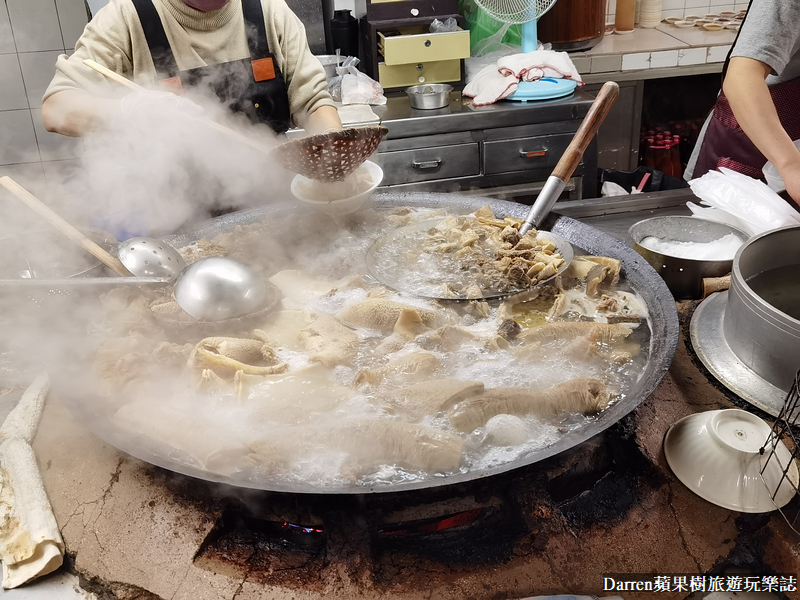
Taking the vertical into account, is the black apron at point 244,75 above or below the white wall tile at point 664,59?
above

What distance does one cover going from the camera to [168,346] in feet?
5.90

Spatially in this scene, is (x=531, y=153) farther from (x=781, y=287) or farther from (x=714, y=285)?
(x=781, y=287)

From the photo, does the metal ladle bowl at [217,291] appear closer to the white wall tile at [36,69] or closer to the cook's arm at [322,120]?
the cook's arm at [322,120]

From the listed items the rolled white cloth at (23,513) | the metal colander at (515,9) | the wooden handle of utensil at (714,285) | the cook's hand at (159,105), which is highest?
the metal colander at (515,9)

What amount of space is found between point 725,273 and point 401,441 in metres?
1.31

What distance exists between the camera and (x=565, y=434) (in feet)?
4.82

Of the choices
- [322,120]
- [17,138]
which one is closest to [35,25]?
[17,138]

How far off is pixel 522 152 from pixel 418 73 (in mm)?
1016

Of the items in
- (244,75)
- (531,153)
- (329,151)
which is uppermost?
(244,75)

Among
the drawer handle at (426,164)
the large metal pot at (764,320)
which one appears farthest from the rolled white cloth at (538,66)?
the large metal pot at (764,320)

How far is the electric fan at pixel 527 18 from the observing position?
172 inches

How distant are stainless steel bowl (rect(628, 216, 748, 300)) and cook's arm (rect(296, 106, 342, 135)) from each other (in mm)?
1757

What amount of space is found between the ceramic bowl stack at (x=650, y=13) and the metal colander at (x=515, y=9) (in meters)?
1.99

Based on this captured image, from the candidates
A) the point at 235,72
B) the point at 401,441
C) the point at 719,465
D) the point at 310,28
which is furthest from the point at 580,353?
the point at 310,28
